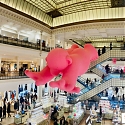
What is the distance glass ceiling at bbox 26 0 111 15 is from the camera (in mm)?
14055

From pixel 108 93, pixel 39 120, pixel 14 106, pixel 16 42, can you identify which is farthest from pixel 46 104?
pixel 108 93

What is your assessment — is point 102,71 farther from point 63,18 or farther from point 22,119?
point 22,119

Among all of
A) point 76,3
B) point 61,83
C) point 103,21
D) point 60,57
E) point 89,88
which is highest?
point 76,3

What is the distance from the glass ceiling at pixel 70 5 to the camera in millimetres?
A: 14055

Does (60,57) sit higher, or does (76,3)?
(76,3)

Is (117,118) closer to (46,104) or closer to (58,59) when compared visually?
(46,104)

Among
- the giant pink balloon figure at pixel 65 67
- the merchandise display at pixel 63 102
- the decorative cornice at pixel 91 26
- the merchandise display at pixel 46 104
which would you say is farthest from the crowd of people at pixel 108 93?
the giant pink balloon figure at pixel 65 67

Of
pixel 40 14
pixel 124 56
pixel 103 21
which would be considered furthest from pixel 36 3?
pixel 124 56

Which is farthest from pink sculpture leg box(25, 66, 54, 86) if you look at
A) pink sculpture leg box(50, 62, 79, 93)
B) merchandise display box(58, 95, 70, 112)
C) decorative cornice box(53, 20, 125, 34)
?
merchandise display box(58, 95, 70, 112)

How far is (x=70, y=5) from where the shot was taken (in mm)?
14828

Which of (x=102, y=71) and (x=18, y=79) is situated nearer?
(x=18, y=79)

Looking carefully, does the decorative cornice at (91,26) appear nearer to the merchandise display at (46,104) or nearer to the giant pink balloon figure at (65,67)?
the merchandise display at (46,104)

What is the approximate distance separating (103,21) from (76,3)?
251 cm

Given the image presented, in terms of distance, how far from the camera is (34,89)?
74.8 feet
